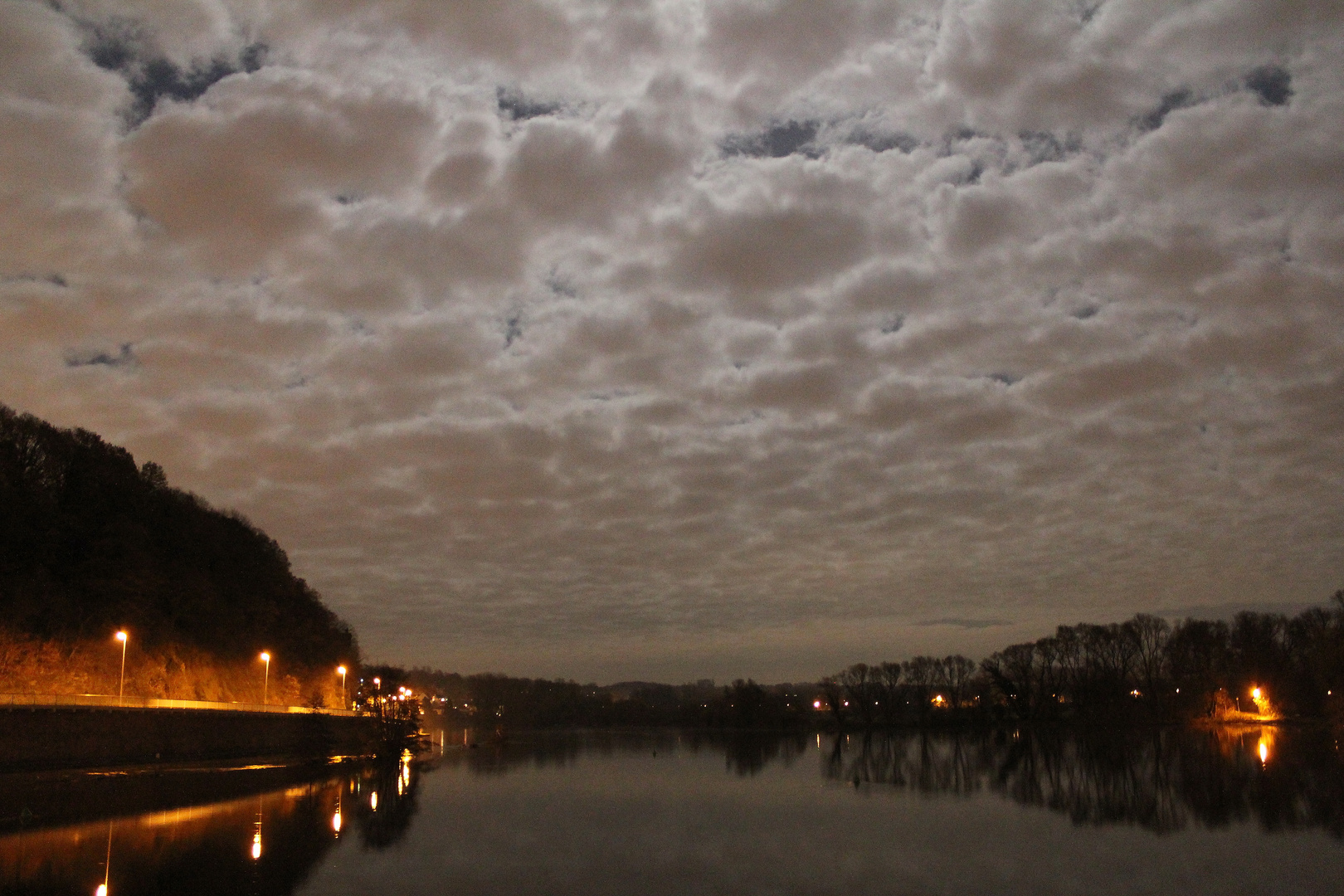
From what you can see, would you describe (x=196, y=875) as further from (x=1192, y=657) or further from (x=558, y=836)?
(x=1192, y=657)

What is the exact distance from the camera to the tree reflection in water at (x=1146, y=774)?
30906mm

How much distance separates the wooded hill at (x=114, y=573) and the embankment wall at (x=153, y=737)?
6.53 metres

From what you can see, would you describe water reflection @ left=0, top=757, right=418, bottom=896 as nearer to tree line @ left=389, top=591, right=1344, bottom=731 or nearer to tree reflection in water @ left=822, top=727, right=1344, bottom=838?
tree reflection in water @ left=822, top=727, right=1344, bottom=838

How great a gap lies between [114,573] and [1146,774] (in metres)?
58.6

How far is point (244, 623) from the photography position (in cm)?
7938

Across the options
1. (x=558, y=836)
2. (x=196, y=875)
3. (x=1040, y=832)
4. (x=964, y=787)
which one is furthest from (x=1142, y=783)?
(x=196, y=875)

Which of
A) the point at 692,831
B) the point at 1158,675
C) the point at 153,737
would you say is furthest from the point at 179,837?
the point at 1158,675

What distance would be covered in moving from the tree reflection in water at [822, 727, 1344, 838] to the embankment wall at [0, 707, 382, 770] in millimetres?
35747

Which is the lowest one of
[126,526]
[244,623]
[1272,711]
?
[1272,711]

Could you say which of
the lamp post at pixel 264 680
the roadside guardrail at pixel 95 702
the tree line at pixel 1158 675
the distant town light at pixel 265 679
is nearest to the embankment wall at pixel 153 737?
the roadside guardrail at pixel 95 702

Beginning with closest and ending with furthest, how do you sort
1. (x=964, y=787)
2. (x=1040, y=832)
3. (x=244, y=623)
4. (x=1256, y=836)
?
(x=1256, y=836) < (x=1040, y=832) < (x=964, y=787) < (x=244, y=623)

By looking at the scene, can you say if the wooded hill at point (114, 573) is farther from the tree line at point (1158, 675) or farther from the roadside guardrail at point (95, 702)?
the tree line at point (1158, 675)

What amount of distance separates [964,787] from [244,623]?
59.4 m

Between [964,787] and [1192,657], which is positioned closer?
[964,787]
